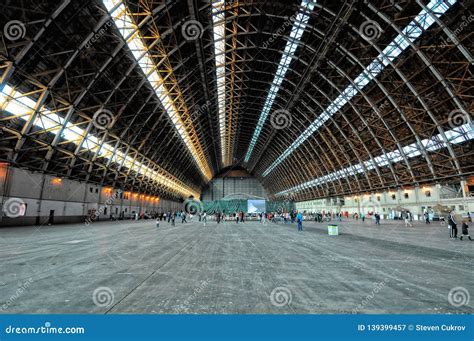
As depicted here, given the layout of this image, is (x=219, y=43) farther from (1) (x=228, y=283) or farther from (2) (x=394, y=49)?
(1) (x=228, y=283)

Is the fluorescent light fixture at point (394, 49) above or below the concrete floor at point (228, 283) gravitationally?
above

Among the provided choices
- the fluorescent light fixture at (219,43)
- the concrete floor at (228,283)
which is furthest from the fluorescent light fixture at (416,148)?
the fluorescent light fixture at (219,43)

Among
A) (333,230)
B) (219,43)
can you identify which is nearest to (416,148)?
(333,230)

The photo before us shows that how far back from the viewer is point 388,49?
22.8 meters

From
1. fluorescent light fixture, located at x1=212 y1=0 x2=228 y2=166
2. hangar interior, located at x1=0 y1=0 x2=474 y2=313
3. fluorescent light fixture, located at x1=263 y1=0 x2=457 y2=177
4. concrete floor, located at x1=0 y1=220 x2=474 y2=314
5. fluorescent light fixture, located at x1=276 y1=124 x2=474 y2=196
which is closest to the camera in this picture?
concrete floor, located at x1=0 y1=220 x2=474 y2=314

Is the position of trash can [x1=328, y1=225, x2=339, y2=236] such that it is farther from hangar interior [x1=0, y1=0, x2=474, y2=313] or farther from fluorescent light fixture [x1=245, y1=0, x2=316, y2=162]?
fluorescent light fixture [x1=245, y1=0, x2=316, y2=162]

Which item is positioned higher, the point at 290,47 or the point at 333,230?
the point at 290,47

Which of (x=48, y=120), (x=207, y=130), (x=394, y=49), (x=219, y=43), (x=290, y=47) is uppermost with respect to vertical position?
(x=290, y=47)

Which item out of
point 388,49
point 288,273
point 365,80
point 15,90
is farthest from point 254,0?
point 288,273

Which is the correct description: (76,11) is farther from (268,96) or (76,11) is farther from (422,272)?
(268,96)

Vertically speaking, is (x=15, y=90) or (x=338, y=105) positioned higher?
(x=338, y=105)

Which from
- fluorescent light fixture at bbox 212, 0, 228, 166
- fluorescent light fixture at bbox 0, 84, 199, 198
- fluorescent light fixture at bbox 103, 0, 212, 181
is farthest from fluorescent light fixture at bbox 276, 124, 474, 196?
fluorescent light fixture at bbox 0, 84, 199, 198

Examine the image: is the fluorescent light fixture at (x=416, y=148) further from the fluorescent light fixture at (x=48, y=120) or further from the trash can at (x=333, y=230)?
the fluorescent light fixture at (x=48, y=120)
